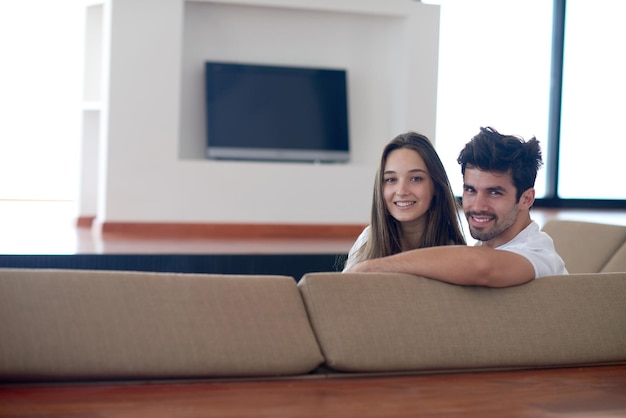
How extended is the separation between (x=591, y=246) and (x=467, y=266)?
5.80 ft

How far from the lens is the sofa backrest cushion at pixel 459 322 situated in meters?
→ 1.59

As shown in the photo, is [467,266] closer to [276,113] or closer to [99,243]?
[99,243]

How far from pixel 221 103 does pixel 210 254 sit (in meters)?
2.23

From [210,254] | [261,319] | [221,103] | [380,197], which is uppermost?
[221,103]

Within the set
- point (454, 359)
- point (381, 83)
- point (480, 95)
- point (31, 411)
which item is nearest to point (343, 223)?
point (381, 83)

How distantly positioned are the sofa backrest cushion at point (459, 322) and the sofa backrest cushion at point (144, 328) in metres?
0.07

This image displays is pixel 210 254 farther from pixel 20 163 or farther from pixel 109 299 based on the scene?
pixel 20 163

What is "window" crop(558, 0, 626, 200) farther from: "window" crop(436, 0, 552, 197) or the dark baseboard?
the dark baseboard

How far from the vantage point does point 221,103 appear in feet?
22.0

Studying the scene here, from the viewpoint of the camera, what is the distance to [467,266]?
1718mm

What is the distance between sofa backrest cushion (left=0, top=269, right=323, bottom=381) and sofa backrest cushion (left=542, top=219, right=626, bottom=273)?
1931 mm

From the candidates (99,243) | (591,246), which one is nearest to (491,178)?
(591,246)

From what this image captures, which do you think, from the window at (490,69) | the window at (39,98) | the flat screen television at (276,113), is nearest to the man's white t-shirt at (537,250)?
the flat screen television at (276,113)

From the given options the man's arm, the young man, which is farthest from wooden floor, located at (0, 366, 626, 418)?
the young man
